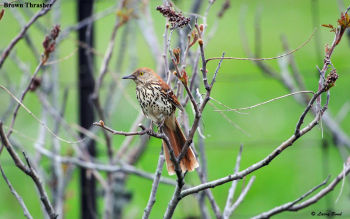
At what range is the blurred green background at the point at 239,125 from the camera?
6.66 metres

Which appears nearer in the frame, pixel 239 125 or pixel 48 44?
pixel 48 44

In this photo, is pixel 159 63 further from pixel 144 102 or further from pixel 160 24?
pixel 160 24

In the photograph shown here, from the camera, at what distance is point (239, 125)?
895cm

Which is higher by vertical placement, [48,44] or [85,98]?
[85,98]

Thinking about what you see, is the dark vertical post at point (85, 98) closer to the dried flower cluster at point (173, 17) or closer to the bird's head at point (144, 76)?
the bird's head at point (144, 76)

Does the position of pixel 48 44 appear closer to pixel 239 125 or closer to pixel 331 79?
pixel 331 79

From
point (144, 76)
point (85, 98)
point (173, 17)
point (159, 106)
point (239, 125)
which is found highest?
point (239, 125)

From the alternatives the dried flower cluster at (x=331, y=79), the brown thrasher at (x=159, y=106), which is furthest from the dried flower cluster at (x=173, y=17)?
the brown thrasher at (x=159, y=106)

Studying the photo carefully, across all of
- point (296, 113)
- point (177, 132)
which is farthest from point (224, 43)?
point (177, 132)

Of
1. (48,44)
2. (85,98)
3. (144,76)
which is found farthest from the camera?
(85,98)

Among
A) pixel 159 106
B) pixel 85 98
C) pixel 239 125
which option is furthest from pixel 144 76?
pixel 239 125

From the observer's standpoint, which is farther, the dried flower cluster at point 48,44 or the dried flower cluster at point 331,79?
the dried flower cluster at point 48,44

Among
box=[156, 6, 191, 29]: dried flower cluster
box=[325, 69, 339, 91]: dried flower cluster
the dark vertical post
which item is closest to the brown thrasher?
the dark vertical post

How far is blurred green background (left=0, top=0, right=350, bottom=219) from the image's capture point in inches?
262
